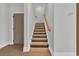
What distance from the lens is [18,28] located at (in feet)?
7.30

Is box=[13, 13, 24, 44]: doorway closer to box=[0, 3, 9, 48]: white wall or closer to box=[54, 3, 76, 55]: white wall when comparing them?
box=[0, 3, 9, 48]: white wall

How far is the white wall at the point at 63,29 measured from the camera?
2150 millimetres

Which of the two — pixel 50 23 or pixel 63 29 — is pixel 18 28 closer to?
pixel 50 23

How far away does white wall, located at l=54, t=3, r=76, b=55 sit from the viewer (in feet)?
7.06

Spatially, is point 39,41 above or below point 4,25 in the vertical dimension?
below

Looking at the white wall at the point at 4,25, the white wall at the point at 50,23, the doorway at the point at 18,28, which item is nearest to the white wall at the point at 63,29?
the white wall at the point at 50,23

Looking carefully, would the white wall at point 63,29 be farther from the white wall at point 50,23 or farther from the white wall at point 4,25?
the white wall at point 4,25

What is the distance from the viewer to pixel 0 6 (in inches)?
86.7

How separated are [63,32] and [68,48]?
29 centimetres

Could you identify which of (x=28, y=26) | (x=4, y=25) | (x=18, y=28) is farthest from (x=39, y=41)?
(x=4, y=25)

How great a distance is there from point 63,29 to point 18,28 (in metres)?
0.78

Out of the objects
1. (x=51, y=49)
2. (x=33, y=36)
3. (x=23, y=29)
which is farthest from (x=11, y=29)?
(x=51, y=49)

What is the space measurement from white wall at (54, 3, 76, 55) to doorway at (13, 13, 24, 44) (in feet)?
1.93

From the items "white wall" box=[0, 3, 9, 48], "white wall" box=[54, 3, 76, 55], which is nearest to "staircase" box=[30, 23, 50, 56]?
"white wall" box=[54, 3, 76, 55]
